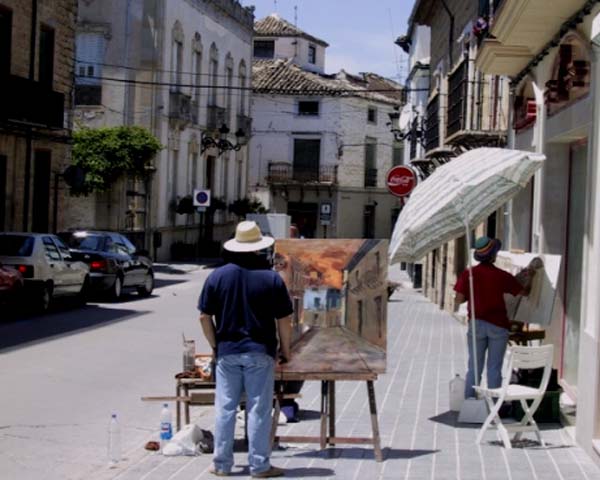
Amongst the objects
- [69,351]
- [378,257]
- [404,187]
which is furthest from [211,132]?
[378,257]

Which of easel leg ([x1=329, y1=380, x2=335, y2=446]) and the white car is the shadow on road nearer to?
the white car

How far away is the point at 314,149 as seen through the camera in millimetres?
65438

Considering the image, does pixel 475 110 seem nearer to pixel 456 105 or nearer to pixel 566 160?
pixel 456 105

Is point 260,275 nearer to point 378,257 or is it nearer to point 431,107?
point 378,257

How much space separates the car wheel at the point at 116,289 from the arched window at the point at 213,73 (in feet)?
83.1

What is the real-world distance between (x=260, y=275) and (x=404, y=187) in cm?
1600

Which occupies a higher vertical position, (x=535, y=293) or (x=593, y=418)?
(x=535, y=293)

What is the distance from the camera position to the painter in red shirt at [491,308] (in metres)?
10.0

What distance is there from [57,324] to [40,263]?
2284mm

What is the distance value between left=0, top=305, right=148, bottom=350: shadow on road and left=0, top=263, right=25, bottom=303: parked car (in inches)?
18.8

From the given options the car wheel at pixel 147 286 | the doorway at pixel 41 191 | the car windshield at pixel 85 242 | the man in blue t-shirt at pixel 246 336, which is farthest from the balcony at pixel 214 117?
the man in blue t-shirt at pixel 246 336

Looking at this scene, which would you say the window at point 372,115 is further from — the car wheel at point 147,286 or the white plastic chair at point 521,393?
the white plastic chair at point 521,393

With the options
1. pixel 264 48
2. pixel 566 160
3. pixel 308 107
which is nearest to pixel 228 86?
pixel 308 107

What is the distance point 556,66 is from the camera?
11906 millimetres
